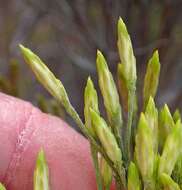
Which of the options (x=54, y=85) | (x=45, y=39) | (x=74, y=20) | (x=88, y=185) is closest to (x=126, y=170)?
(x=54, y=85)

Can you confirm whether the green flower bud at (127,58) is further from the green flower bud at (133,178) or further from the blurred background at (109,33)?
the blurred background at (109,33)

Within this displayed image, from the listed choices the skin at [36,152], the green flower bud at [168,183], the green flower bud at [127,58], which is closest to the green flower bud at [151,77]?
the green flower bud at [127,58]

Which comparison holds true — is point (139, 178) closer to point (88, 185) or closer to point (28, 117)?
point (88, 185)

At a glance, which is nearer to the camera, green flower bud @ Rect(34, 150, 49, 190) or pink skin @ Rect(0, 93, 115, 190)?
green flower bud @ Rect(34, 150, 49, 190)

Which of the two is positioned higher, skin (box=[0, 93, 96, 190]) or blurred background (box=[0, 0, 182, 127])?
blurred background (box=[0, 0, 182, 127])

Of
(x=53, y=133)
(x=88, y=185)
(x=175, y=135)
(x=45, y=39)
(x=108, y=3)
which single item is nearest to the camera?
(x=175, y=135)

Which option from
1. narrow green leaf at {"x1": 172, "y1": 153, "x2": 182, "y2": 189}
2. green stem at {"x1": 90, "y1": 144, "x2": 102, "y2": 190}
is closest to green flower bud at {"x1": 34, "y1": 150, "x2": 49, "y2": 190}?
green stem at {"x1": 90, "y1": 144, "x2": 102, "y2": 190}

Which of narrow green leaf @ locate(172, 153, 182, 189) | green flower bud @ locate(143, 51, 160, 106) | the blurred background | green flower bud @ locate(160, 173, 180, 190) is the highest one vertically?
the blurred background

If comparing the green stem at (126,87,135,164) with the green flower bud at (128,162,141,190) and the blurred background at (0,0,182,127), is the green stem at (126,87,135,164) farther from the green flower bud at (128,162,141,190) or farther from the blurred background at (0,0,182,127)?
the blurred background at (0,0,182,127)
